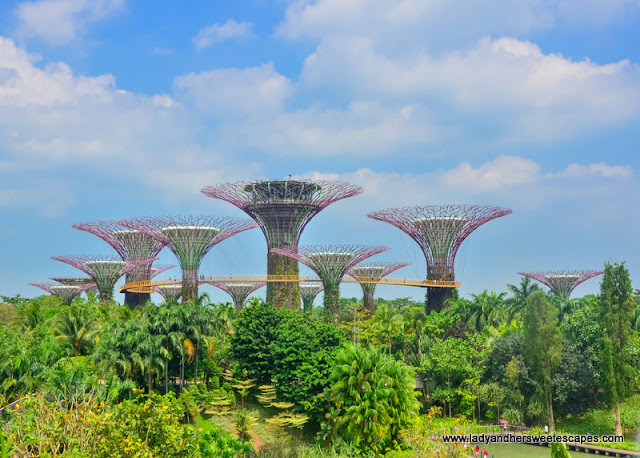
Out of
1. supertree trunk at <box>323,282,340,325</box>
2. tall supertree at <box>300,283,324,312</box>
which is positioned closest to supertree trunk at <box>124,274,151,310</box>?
tall supertree at <box>300,283,324,312</box>

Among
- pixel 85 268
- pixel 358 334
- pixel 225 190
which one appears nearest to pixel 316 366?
pixel 358 334

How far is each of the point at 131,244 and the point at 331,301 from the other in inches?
962

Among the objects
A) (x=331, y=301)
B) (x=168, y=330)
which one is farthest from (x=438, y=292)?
(x=168, y=330)

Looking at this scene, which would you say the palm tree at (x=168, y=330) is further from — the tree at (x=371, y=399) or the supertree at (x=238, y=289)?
the supertree at (x=238, y=289)

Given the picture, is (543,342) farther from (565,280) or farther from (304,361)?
(565,280)

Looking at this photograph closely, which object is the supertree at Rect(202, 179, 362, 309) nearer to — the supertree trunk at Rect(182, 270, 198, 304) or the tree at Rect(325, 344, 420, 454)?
the supertree trunk at Rect(182, 270, 198, 304)

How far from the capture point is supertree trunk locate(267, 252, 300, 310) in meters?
49.3

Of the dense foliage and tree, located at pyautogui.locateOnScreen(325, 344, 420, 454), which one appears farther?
the dense foliage

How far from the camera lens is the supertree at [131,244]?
5825cm

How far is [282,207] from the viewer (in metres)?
48.8

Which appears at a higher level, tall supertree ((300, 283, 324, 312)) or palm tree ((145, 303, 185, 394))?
tall supertree ((300, 283, 324, 312))

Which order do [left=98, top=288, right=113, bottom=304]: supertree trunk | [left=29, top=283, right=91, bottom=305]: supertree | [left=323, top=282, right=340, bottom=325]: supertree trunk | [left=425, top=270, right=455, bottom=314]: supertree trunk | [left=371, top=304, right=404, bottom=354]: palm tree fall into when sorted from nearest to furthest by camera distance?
[left=371, top=304, right=404, bottom=354]: palm tree
[left=323, top=282, right=340, bottom=325]: supertree trunk
[left=425, top=270, right=455, bottom=314]: supertree trunk
[left=98, top=288, right=113, bottom=304]: supertree trunk
[left=29, top=283, right=91, bottom=305]: supertree

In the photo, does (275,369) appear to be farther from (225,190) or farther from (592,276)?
(592,276)

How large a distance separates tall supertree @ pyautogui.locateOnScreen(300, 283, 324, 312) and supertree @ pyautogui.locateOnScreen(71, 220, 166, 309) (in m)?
23.0
